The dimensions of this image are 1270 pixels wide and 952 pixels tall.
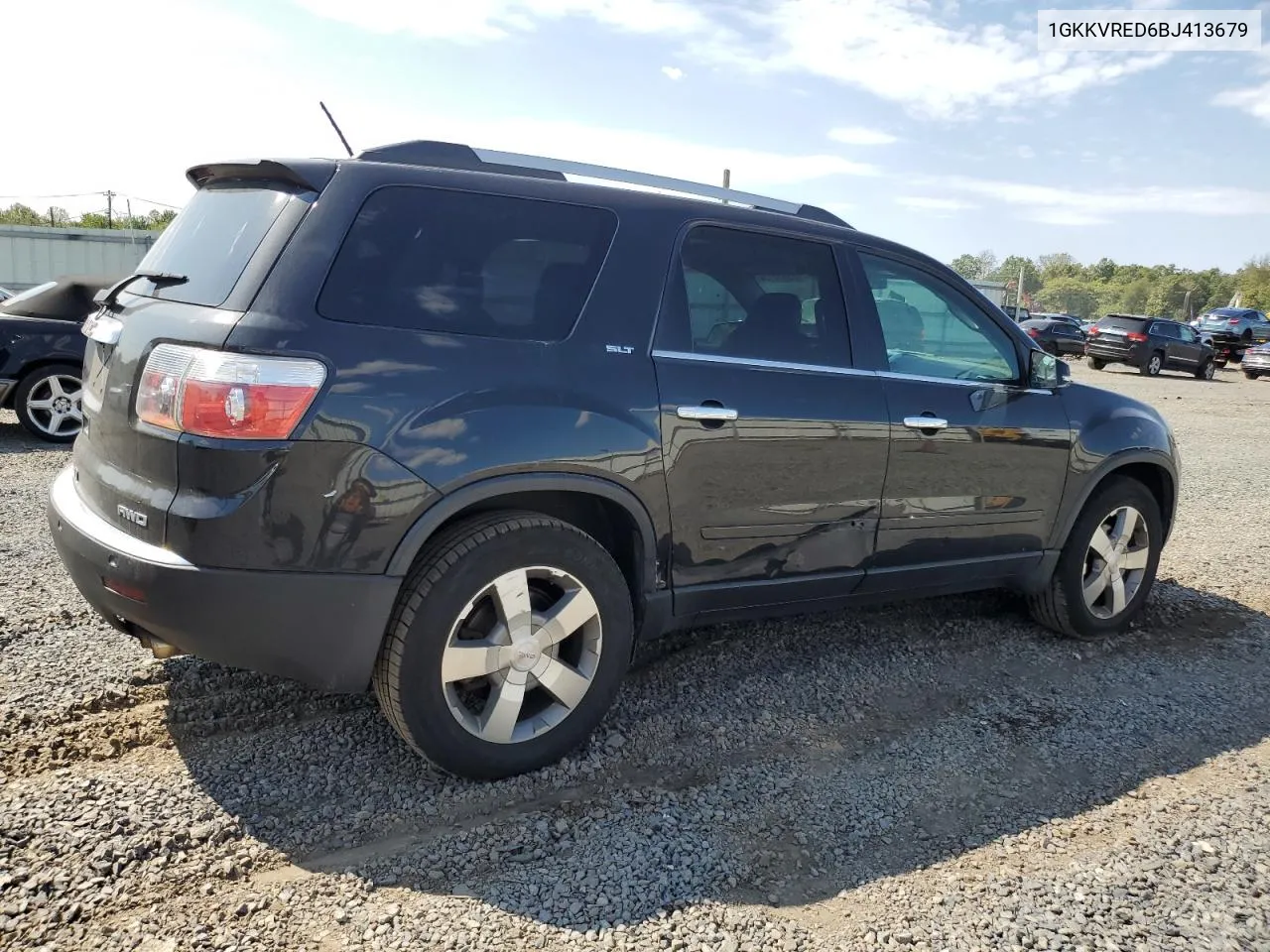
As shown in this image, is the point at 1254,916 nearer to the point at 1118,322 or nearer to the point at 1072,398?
the point at 1072,398

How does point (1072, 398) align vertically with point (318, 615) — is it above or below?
above

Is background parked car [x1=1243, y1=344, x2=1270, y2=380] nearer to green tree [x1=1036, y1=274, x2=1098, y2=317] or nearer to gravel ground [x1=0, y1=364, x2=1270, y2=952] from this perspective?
gravel ground [x1=0, y1=364, x2=1270, y2=952]

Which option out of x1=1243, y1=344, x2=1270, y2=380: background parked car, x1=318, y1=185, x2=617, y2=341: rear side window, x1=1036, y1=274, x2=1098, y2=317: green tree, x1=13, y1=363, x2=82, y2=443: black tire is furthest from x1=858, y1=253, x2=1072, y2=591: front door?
x1=1036, y1=274, x2=1098, y2=317: green tree

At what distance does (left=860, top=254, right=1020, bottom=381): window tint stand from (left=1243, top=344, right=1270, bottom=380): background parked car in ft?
92.3

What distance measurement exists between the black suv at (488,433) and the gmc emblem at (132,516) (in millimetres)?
14

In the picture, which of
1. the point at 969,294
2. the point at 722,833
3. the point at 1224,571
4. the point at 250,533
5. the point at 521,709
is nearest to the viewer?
Answer: the point at 250,533

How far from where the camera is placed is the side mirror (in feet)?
14.2

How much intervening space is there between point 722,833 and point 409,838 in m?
0.90

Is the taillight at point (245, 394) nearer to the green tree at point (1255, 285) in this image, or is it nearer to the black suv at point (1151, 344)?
the black suv at point (1151, 344)

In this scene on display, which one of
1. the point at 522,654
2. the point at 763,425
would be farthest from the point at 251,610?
the point at 763,425

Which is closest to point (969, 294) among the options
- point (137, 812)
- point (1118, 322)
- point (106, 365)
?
point (106, 365)

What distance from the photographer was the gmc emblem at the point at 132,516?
270 cm

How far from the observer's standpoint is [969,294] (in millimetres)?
4285

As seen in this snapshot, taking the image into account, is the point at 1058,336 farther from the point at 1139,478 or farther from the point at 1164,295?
the point at 1164,295
